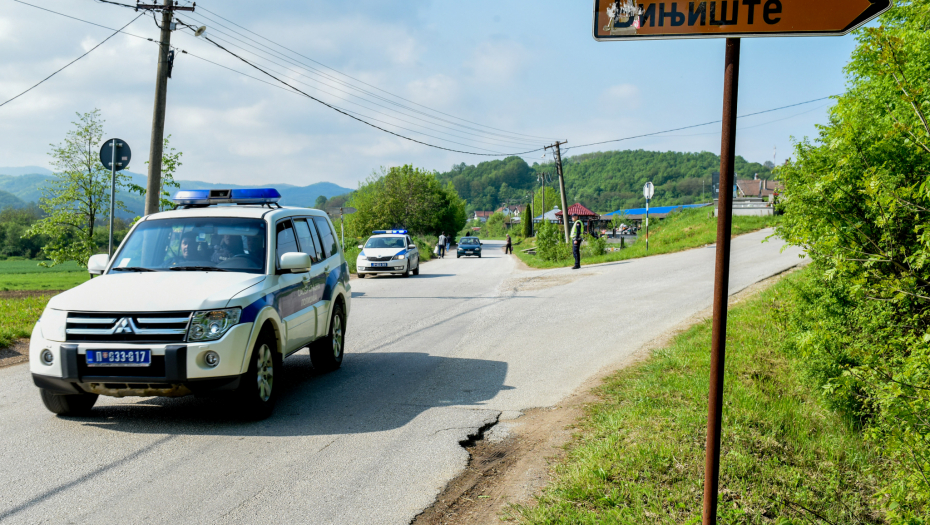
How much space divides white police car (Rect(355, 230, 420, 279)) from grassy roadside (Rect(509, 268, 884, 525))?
16897 mm

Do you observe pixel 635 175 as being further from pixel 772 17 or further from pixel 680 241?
pixel 772 17

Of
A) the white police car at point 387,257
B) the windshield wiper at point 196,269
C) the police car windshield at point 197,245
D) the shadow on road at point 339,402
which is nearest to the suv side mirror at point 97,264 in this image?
the police car windshield at point 197,245

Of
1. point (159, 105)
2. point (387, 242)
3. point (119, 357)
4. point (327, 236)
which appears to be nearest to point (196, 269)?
point (119, 357)

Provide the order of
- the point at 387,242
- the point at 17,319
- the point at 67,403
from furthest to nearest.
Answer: the point at 387,242 → the point at 17,319 → the point at 67,403

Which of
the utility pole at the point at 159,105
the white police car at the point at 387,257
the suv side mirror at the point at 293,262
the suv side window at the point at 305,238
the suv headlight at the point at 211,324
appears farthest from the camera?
the white police car at the point at 387,257

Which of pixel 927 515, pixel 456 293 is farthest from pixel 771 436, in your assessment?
pixel 456 293

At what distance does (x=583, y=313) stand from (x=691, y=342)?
4122 millimetres

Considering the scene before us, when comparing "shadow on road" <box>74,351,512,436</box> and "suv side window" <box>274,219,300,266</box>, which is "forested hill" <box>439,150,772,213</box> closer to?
"shadow on road" <box>74,351,512,436</box>

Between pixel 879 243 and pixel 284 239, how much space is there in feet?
17.4

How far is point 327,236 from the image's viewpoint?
27.6 ft

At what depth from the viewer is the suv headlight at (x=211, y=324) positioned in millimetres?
5250

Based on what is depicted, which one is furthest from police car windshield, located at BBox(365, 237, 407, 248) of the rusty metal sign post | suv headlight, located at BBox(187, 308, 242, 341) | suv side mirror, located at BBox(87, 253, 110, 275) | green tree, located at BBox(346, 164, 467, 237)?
green tree, located at BBox(346, 164, 467, 237)

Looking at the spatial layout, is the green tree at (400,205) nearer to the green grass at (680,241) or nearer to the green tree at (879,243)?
the green grass at (680,241)

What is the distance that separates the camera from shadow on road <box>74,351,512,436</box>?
562 cm
